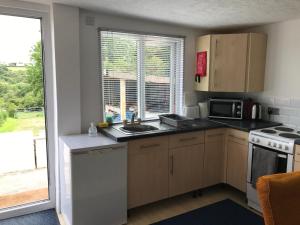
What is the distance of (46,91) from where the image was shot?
279cm

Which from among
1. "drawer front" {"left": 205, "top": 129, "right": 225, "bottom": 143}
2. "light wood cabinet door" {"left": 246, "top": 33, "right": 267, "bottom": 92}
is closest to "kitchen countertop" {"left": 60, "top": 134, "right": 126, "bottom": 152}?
"drawer front" {"left": 205, "top": 129, "right": 225, "bottom": 143}

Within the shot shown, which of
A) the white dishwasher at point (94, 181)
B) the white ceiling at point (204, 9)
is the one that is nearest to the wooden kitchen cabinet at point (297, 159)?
the white ceiling at point (204, 9)

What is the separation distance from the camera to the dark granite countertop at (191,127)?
8.57 ft

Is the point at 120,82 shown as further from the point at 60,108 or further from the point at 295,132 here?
the point at 295,132

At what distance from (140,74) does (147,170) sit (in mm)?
1301

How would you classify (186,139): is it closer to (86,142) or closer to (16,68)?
(86,142)

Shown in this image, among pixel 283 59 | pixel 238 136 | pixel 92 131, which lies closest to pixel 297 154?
pixel 238 136

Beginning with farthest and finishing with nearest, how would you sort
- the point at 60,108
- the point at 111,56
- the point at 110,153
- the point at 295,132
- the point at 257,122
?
1. the point at 257,122
2. the point at 111,56
3. the point at 295,132
4. the point at 60,108
5. the point at 110,153

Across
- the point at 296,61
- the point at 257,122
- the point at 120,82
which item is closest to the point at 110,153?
the point at 120,82

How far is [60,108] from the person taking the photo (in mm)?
2691

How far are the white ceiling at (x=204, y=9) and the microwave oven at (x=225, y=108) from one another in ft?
3.50

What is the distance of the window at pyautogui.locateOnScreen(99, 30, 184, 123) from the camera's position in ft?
10.3

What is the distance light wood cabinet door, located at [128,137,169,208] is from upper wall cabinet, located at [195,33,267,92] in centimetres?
128

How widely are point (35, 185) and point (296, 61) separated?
3.44 m
